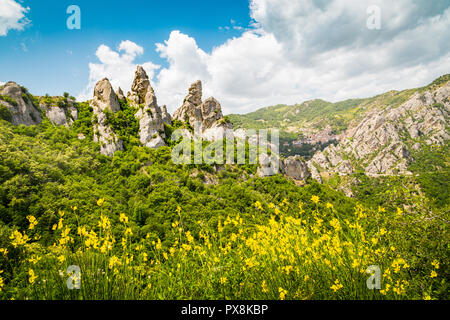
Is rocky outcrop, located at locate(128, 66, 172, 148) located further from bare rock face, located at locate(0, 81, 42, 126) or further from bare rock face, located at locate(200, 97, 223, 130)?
bare rock face, located at locate(0, 81, 42, 126)

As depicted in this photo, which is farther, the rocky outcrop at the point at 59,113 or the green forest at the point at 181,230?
the rocky outcrop at the point at 59,113

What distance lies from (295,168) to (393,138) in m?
134

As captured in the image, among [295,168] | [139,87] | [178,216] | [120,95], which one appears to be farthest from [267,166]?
[120,95]

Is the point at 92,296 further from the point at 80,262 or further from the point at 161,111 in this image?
the point at 161,111

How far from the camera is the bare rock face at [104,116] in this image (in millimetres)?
43000

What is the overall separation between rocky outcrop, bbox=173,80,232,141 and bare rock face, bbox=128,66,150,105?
13.9m

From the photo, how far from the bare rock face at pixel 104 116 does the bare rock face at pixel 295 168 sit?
158 ft

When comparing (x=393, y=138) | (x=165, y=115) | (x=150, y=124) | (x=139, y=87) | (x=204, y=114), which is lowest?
(x=150, y=124)

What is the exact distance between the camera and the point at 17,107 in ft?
126

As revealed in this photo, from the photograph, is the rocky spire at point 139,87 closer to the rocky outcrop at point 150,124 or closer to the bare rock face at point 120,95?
the bare rock face at point 120,95

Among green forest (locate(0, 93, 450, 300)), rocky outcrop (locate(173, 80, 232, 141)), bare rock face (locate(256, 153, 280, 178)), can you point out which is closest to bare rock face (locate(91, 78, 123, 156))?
green forest (locate(0, 93, 450, 300))

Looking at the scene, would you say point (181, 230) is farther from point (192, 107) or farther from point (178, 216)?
point (192, 107)

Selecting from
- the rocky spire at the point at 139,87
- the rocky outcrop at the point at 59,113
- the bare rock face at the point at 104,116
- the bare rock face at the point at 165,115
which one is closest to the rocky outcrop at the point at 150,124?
the rocky spire at the point at 139,87

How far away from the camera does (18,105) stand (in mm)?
38656
